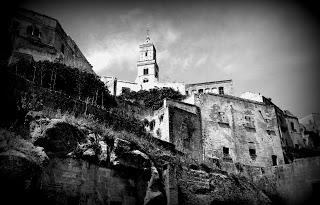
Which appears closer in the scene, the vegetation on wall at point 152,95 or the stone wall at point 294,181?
the stone wall at point 294,181

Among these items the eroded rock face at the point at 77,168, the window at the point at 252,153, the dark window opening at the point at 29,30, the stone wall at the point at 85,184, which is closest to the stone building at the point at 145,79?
the dark window opening at the point at 29,30

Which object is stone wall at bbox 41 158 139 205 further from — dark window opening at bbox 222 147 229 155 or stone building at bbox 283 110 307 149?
stone building at bbox 283 110 307 149

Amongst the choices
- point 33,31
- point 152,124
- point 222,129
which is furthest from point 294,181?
point 33,31

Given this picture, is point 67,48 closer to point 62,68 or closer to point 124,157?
point 62,68

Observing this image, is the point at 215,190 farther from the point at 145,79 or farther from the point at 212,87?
the point at 145,79

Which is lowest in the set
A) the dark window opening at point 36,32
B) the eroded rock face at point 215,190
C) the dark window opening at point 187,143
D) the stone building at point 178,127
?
the eroded rock face at point 215,190

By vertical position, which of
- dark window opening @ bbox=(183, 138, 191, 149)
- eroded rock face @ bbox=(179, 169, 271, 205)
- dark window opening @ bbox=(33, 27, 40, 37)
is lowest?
eroded rock face @ bbox=(179, 169, 271, 205)

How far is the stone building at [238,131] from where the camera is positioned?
3148 centimetres

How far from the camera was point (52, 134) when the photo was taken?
40.7 feet

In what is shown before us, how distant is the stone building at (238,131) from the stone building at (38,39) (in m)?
13.8

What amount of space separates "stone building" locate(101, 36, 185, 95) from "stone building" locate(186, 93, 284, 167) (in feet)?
39.3

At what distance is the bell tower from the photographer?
55.3 m

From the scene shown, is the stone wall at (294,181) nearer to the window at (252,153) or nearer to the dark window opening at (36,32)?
the window at (252,153)

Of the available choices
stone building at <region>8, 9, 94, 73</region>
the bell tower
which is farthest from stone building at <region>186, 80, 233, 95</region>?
stone building at <region>8, 9, 94, 73</region>
